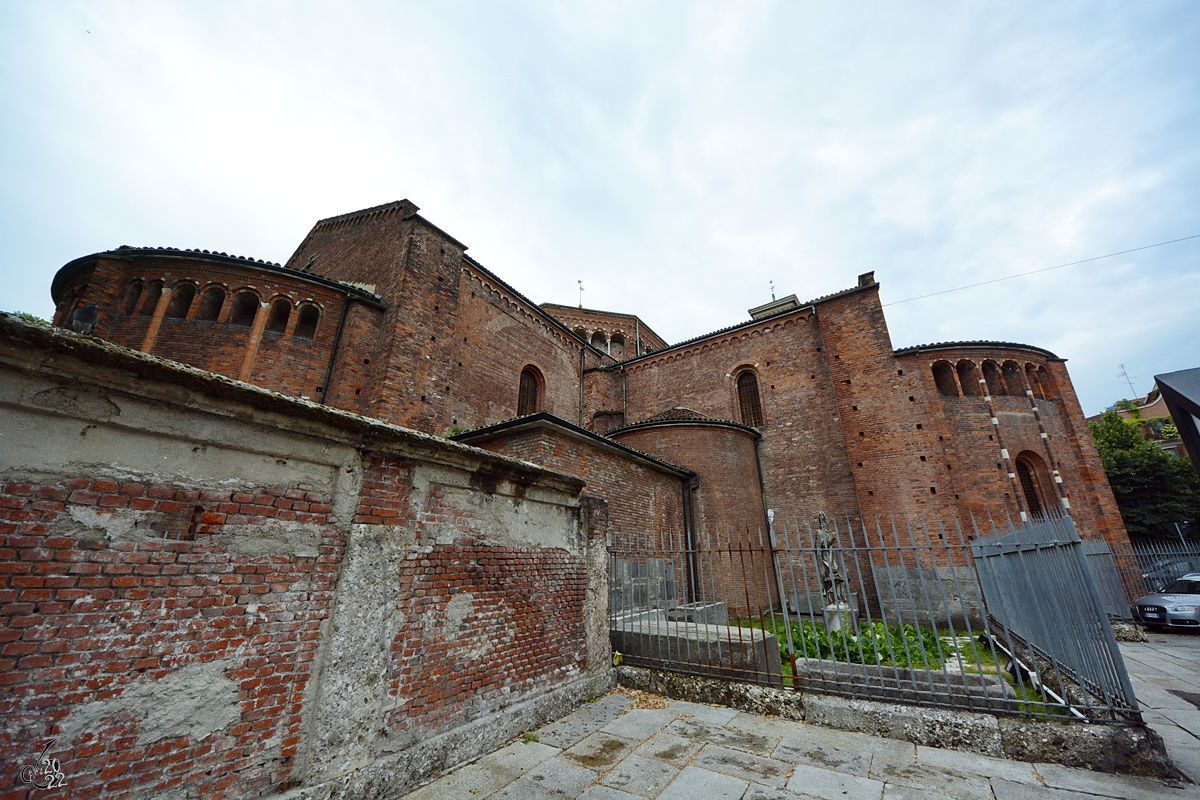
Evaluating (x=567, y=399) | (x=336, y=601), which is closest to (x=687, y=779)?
(x=336, y=601)

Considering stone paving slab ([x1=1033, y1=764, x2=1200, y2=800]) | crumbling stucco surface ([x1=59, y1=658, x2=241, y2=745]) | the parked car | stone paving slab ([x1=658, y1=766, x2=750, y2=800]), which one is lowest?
stone paving slab ([x1=658, y1=766, x2=750, y2=800])

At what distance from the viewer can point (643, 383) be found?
63.7ft

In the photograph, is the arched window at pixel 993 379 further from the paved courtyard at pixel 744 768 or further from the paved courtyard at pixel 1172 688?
the paved courtyard at pixel 744 768

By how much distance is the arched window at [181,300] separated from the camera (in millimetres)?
10711

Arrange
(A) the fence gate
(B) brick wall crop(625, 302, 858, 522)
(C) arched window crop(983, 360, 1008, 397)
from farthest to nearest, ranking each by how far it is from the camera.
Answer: (C) arched window crop(983, 360, 1008, 397) < (B) brick wall crop(625, 302, 858, 522) < (A) the fence gate

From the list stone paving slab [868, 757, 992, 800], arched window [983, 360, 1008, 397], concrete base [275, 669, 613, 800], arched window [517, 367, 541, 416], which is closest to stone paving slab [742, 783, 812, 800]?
stone paving slab [868, 757, 992, 800]

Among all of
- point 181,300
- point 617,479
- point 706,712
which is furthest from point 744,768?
point 181,300

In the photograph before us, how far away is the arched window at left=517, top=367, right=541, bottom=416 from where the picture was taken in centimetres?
1627

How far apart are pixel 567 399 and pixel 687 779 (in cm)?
1471

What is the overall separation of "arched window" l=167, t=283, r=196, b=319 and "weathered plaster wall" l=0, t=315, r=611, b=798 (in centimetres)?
1088

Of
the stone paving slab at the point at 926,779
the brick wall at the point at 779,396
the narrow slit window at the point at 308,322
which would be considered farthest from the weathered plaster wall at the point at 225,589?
the brick wall at the point at 779,396

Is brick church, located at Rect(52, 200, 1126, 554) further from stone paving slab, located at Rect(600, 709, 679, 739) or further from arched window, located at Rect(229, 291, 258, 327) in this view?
stone paving slab, located at Rect(600, 709, 679, 739)

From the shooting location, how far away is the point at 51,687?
7.45 ft

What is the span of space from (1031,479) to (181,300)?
2609 cm
